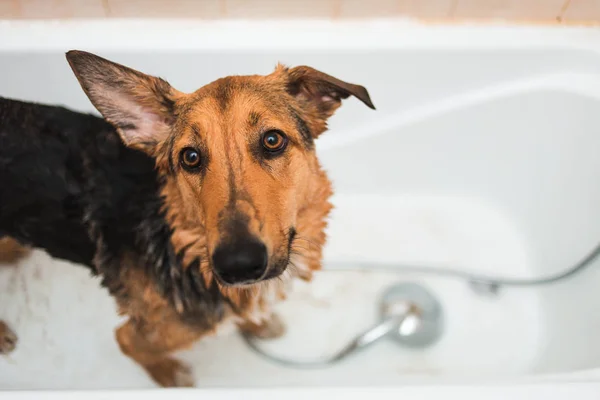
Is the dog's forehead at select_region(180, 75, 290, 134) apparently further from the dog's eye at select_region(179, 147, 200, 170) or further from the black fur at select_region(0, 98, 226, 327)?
the black fur at select_region(0, 98, 226, 327)

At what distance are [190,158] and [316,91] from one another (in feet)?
1.00

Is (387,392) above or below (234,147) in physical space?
below

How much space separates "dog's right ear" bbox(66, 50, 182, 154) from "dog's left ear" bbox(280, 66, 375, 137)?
0.25 m

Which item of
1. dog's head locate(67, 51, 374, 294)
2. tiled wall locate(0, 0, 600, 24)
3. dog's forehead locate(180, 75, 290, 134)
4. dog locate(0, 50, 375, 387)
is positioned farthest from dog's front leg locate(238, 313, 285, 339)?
tiled wall locate(0, 0, 600, 24)

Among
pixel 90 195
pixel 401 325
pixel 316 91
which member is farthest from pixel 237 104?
pixel 401 325

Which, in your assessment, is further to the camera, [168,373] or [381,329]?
[381,329]

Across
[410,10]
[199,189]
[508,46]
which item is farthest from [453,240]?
[199,189]

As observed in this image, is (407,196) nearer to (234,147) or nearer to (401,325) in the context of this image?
(401,325)

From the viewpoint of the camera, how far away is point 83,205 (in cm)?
122

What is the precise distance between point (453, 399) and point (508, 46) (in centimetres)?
97

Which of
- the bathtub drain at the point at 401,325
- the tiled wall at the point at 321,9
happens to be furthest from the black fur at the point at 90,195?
the bathtub drain at the point at 401,325

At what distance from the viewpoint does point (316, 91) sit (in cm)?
113

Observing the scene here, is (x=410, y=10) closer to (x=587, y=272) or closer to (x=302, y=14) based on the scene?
(x=302, y=14)

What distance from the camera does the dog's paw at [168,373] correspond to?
1.38 meters
